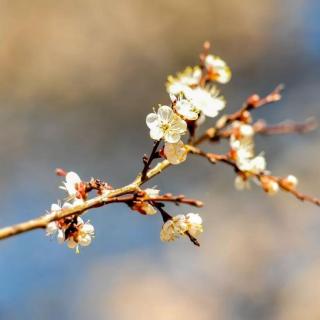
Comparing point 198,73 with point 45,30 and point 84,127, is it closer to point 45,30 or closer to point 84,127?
point 84,127

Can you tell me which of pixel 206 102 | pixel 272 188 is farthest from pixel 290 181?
pixel 206 102

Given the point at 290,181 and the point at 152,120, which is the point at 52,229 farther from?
the point at 290,181

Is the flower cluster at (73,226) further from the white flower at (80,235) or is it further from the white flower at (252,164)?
the white flower at (252,164)

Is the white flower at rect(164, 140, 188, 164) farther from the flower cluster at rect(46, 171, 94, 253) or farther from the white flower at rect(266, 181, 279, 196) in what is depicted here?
the white flower at rect(266, 181, 279, 196)

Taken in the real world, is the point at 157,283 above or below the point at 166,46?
below

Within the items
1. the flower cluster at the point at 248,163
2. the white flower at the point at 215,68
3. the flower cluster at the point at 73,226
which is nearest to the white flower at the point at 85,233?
the flower cluster at the point at 73,226

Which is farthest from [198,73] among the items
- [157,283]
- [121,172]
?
[121,172]


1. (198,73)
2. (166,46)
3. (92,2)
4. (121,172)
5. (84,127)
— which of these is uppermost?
(92,2)
